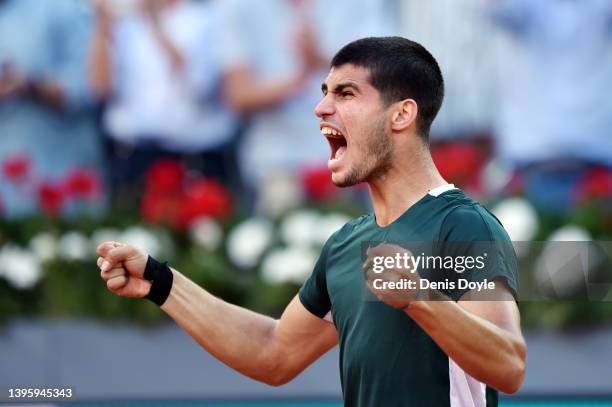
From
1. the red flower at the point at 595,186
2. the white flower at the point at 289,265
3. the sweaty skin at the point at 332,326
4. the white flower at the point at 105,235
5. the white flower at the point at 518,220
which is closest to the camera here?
the sweaty skin at the point at 332,326

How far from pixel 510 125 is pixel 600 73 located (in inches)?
25.6

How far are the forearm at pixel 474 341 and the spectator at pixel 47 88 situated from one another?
5.59 metres

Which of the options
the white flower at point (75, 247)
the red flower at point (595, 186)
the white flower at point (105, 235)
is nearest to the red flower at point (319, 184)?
the white flower at point (105, 235)

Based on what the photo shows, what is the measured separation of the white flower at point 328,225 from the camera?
699 centimetres

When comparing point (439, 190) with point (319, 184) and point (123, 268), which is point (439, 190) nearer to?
point (123, 268)

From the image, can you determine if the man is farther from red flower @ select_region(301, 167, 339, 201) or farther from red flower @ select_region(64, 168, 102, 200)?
red flower @ select_region(64, 168, 102, 200)

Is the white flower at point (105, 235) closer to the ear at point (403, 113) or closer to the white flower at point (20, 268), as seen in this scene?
the white flower at point (20, 268)

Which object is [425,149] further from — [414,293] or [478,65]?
[478,65]

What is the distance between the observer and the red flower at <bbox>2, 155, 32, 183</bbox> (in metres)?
7.59

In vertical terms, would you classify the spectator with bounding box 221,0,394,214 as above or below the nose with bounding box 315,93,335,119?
above

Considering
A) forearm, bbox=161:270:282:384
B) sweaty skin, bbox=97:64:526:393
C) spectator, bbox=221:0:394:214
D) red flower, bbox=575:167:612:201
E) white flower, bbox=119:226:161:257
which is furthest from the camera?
spectator, bbox=221:0:394:214

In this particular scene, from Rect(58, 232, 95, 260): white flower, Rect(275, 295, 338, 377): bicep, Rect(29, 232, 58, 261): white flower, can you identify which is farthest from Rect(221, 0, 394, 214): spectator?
Rect(275, 295, 338, 377): bicep

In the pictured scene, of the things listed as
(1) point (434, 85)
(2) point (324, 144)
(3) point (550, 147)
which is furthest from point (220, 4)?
(1) point (434, 85)

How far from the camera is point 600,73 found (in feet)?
24.0
